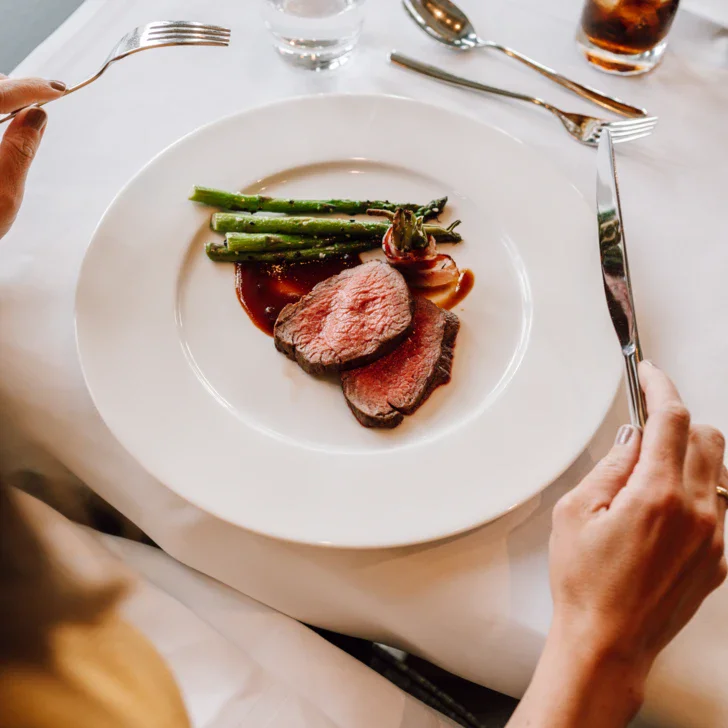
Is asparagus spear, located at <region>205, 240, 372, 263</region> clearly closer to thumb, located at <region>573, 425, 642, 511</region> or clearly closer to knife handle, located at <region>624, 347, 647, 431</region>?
knife handle, located at <region>624, 347, 647, 431</region>

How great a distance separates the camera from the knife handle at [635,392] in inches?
54.9

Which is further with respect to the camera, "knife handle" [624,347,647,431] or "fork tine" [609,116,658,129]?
"fork tine" [609,116,658,129]

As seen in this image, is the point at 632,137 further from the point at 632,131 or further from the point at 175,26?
the point at 175,26

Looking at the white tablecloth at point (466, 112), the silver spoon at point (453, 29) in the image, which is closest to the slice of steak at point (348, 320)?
the white tablecloth at point (466, 112)

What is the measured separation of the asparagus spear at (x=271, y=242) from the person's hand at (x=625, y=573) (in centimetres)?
114

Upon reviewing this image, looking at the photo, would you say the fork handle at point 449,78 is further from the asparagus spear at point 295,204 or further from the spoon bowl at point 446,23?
the asparagus spear at point 295,204

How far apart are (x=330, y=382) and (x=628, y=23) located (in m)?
1.76

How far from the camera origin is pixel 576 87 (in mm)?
2248

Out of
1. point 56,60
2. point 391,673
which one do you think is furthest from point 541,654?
point 56,60

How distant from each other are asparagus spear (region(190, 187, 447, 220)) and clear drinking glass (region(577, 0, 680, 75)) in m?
1.01

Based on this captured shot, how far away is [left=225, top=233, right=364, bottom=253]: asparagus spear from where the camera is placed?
1836 mm

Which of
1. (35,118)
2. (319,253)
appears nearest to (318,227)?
(319,253)

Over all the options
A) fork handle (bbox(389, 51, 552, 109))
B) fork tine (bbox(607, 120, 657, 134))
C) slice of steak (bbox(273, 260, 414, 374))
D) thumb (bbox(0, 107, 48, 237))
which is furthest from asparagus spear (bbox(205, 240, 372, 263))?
fork tine (bbox(607, 120, 657, 134))

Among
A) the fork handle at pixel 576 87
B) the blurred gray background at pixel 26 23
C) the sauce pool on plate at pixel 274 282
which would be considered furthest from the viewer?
the blurred gray background at pixel 26 23
